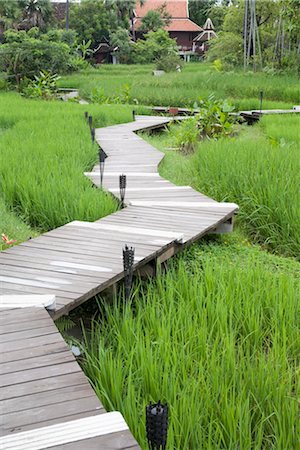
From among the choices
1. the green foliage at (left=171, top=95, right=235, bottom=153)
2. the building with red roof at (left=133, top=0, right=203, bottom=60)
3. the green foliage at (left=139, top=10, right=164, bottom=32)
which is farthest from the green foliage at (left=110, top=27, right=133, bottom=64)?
the green foliage at (left=171, top=95, right=235, bottom=153)

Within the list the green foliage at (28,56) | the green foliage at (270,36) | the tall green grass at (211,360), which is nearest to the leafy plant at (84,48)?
the green foliage at (270,36)

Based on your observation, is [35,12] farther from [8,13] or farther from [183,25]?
[183,25]

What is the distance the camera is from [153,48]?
103ft

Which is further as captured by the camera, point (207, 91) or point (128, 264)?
point (207, 91)

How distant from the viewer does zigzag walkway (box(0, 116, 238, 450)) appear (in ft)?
5.41

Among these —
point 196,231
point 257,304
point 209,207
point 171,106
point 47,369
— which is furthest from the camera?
point 171,106

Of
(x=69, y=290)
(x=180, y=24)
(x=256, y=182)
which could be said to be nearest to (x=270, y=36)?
(x=256, y=182)

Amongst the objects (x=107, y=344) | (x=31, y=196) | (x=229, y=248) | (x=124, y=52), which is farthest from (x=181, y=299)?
(x=124, y=52)

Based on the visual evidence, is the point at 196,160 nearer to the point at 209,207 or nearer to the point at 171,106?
the point at 209,207

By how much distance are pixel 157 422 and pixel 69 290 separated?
1.44 m

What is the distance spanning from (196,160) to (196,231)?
2.36 metres

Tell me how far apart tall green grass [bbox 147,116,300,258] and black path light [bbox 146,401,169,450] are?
2892 millimetres

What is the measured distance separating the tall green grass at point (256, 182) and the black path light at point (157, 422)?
289cm

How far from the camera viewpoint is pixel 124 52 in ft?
106
